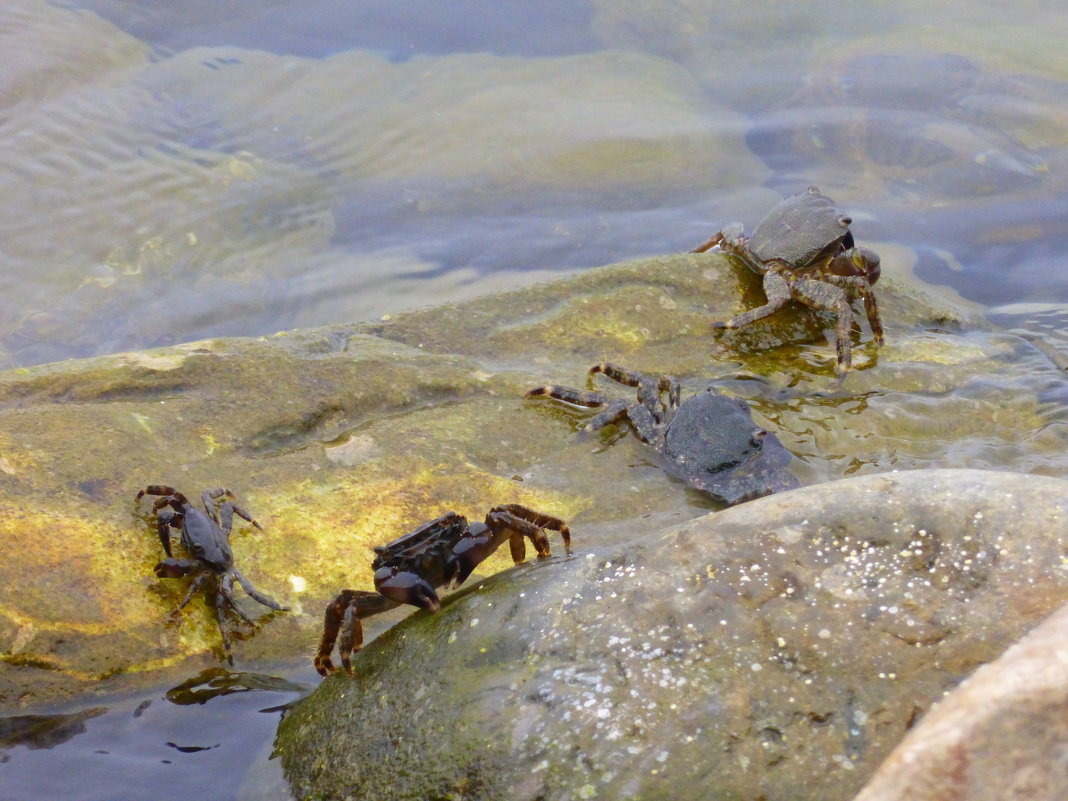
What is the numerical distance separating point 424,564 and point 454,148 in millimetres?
7166

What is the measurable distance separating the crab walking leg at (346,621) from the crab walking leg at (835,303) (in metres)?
3.22

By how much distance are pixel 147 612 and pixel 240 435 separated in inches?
40.3

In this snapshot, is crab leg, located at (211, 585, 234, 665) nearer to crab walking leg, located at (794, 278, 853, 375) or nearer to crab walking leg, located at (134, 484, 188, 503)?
crab walking leg, located at (134, 484, 188, 503)

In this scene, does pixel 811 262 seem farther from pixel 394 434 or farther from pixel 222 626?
pixel 222 626

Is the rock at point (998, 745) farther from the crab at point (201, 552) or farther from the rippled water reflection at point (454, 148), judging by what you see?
the rippled water reflection at point (454, 148)

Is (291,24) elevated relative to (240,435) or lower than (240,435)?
elevated

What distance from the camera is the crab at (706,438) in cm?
440

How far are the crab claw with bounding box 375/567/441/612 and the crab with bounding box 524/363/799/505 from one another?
1.72 meters

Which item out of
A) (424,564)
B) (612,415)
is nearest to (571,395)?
(612,415)

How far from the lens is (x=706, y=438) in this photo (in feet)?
14.8

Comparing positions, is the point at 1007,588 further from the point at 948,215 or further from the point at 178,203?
the point at 178,203

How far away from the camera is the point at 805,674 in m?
2.52

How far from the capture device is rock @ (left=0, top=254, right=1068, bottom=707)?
11.3ft

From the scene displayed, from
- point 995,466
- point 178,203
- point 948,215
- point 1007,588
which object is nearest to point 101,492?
point 1007,588
